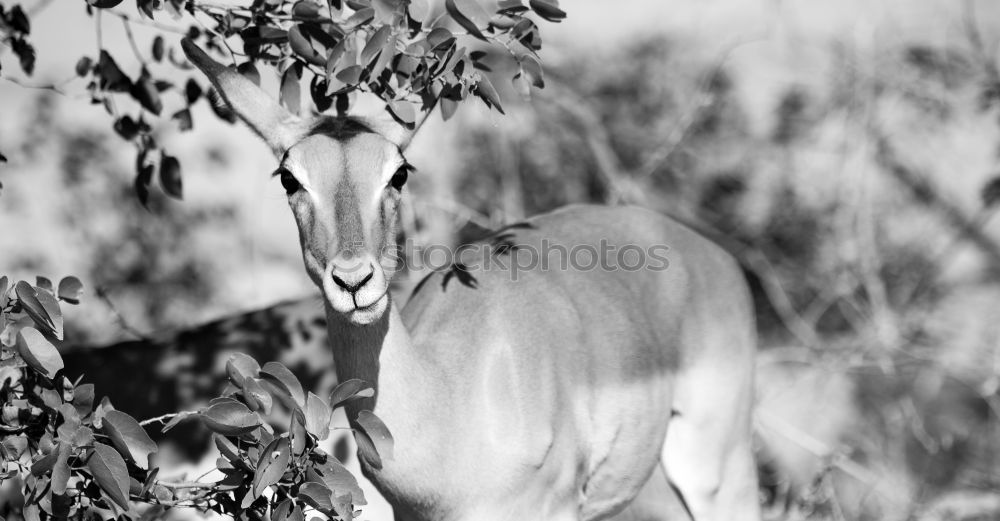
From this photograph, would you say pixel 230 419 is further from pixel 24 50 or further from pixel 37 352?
pixel 24 50

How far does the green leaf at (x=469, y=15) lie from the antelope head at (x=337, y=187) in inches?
19.9

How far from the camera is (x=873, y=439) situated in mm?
8047

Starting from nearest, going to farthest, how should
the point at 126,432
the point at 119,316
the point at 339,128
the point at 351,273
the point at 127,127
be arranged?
the point at 126,432 < the point at 351,273 < the point at 339,128 < the point at 127,127 < the point at 119,316

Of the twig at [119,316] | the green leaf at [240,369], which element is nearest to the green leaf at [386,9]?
the green leaf at [240,369]

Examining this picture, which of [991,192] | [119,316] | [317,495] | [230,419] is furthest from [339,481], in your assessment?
[991,192]

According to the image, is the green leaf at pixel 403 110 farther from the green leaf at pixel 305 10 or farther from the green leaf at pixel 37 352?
the green leaf at pixel 37 352

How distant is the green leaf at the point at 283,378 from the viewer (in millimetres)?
2826

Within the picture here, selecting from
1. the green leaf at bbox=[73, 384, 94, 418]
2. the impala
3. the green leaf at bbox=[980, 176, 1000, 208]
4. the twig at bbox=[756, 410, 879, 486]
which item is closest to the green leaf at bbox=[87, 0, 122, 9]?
the impala

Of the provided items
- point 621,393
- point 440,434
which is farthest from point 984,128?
point 440,434

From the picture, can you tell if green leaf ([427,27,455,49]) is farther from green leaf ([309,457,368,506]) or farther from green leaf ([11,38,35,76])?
green leaf ([11,38,35,76])

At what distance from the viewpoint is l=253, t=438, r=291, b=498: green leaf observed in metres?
2.71

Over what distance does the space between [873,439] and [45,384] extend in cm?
646

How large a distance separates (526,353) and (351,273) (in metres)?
1.10

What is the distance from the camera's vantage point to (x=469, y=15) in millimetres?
3252
